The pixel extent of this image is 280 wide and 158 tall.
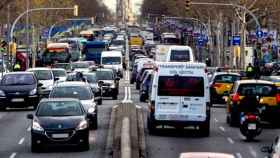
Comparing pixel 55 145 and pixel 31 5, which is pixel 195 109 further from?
pixel 31 5

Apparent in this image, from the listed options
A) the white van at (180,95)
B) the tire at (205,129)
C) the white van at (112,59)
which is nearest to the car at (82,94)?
the white van at (180,95)

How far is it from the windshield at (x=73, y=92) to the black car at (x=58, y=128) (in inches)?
247

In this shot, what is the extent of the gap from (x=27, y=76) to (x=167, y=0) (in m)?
101

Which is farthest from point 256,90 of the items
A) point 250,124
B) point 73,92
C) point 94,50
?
point 94,50

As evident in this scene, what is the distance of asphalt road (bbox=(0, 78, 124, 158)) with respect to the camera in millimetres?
26391

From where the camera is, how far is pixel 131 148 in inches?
1004

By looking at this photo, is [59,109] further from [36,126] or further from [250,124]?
[250,124]

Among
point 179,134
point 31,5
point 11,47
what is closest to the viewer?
point 179,134

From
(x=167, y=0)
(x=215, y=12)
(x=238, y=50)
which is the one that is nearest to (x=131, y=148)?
(x=238, y=50)

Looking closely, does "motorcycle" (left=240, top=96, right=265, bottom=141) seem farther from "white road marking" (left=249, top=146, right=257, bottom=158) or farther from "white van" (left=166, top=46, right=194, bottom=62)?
"white van" (left=166, top=46, right=194, bottom=62)

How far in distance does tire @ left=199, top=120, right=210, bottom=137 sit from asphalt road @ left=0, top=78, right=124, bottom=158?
2998 mm

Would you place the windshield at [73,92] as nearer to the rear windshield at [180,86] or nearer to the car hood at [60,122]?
the rear windshield at [180,86]

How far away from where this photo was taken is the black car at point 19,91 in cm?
4381

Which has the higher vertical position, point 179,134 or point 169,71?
point 169,71
